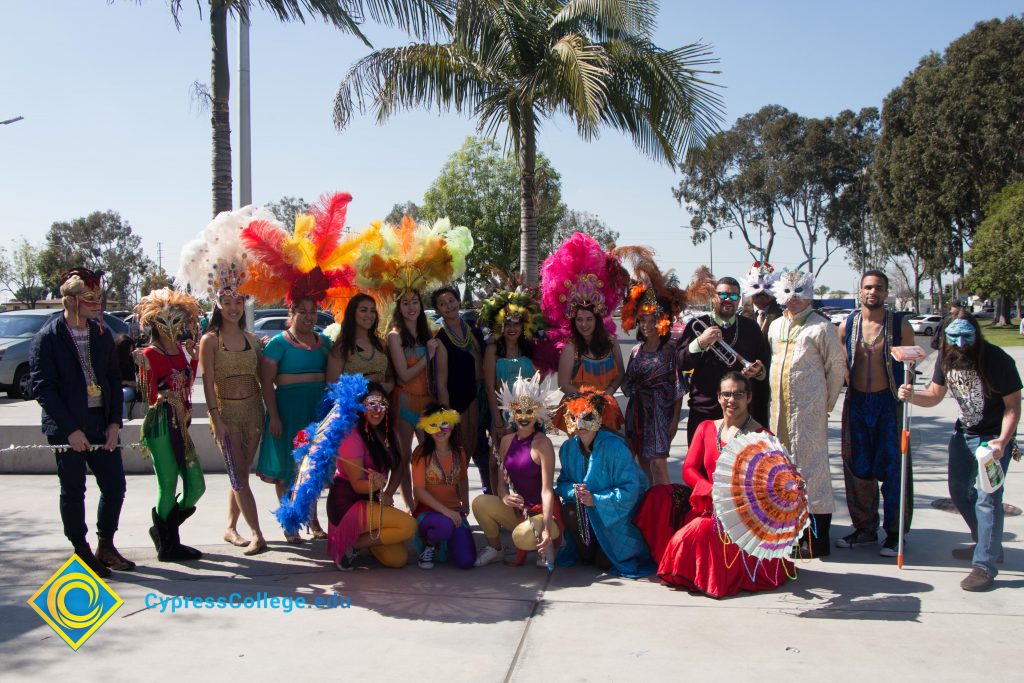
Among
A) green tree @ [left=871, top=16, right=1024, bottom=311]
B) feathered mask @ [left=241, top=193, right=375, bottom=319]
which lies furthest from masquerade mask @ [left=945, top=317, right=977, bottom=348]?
green tree @ [left=871, top=16, right=1024, bottom=311]

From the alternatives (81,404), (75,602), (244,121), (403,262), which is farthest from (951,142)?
(75,602)

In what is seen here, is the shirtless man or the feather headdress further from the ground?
the feather headdress

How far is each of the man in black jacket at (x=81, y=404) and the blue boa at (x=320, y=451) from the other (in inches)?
41.2

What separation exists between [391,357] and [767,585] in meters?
2.83

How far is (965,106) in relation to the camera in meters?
31.5

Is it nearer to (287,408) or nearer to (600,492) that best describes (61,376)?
(287,408)

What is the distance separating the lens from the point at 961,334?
4730 millimetres

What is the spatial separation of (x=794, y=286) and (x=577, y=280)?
5.09ft

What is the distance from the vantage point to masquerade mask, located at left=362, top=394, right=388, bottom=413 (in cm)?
509

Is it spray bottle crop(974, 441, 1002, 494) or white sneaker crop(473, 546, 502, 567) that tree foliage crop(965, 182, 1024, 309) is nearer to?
spray bottle crop(974, 441, 1002, 494)

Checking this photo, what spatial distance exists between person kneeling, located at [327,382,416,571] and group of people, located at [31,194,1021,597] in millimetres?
14

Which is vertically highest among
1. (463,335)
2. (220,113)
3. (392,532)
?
(220,113)

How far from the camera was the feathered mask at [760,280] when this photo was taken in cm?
544

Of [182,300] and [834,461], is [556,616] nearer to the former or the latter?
[182,300]
